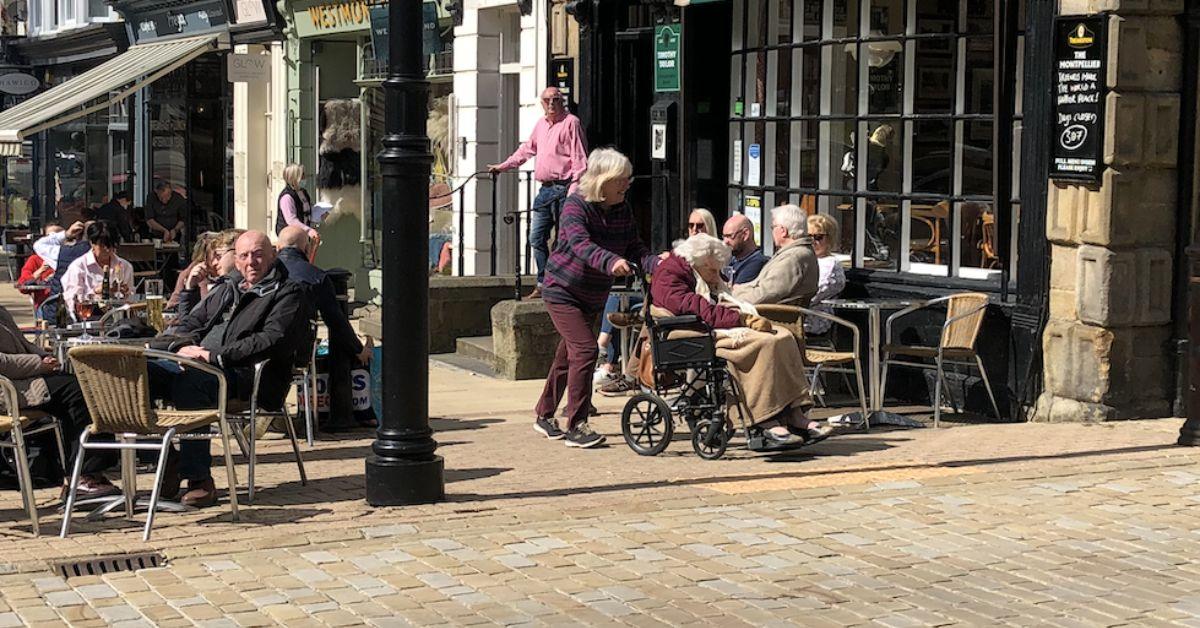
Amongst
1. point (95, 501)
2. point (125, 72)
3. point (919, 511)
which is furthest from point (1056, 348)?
point (125, 72)

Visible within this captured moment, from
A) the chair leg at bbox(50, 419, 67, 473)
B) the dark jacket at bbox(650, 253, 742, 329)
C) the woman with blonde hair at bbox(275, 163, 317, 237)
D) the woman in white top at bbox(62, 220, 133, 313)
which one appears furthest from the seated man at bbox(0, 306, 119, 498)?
the woman with blonde hair at bbox(275, 163, 317, 237)

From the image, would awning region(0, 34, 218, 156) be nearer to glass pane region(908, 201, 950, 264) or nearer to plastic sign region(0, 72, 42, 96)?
plastic sign region(0, 72, 42, 96)

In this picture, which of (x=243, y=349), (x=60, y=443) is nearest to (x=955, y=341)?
(x=243, y=349)

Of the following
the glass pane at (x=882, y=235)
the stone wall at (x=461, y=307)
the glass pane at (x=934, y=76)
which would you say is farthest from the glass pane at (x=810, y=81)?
the stone wall at (x=461, y=307)

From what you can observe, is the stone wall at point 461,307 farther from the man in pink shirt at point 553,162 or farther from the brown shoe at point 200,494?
the brown shoe at point 200,494

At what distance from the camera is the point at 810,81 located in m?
13.8

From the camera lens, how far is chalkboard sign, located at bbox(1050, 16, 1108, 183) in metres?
10.9

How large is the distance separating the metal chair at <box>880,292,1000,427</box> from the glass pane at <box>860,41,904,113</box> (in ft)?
5.59

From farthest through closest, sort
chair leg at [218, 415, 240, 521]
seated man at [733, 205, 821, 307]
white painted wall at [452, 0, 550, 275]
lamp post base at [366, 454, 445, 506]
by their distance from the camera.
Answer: white painted wall at [452, 0, 550, 275]
seated man at [733, 205, 821, 307]
lamp post base at [366, 454, 445, 506]
chair leg at [218, 415, 240, 521]

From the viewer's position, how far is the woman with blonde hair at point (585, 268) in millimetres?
10273

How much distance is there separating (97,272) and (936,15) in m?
5.99

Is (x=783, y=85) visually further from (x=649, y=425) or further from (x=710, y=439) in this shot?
(x=710, y=439)

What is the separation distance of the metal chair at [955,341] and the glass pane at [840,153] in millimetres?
1744

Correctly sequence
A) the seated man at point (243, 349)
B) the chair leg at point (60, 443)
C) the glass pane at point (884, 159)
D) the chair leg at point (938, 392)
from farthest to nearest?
1. the glass pane at point (884, 159)
2. the chair leg at point (938, 392)
3. the chair leg at point (60, 443)
4. the seated man at point (243, 349)
